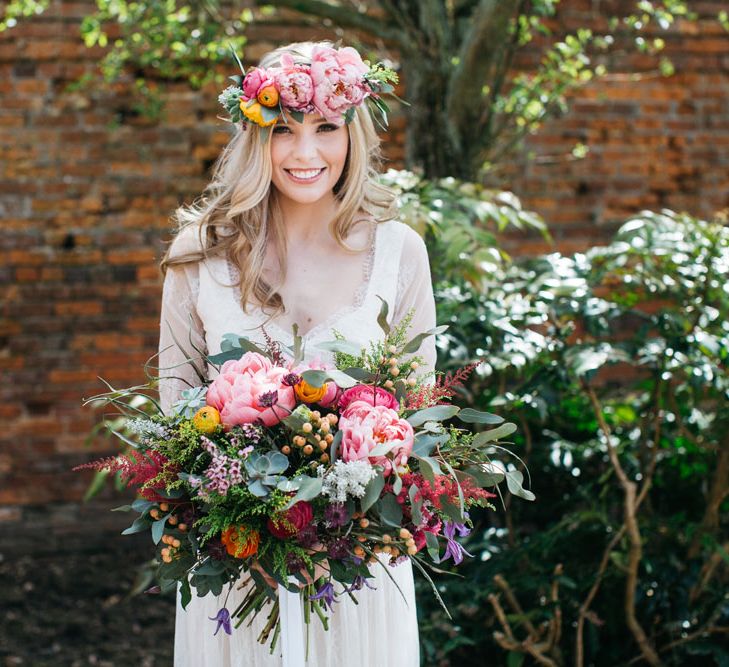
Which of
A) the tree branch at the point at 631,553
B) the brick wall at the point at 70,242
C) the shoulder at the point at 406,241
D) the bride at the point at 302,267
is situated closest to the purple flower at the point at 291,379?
the bride at the point at 302,267

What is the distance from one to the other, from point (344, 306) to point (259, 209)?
32cm

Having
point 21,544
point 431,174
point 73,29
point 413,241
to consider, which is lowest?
point 21,544

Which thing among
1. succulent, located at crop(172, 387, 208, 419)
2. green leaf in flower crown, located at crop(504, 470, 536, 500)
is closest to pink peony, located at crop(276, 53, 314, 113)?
succulent, located at crop(172, 387, 208, 419)

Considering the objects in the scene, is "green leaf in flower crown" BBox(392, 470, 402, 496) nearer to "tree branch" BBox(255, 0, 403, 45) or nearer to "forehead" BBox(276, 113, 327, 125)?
"forehead" BBox(276, 113, 327, 125)

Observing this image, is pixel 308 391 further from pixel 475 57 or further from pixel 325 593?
pixel 475 57

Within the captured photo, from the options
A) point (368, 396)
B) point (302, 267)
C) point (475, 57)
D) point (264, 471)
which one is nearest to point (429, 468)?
point (368, 396)

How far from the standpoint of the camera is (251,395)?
170cm

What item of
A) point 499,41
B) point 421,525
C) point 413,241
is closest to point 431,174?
point 499,41

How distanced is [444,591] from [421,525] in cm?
148

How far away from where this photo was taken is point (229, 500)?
65.7 inches

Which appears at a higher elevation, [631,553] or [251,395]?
[251,395]

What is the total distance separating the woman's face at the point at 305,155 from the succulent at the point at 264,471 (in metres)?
0.75

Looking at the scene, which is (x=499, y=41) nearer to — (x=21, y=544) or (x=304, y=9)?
(x=304, y=9)

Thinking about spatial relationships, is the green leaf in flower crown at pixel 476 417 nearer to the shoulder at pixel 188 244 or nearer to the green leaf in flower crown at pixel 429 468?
the green leaf in flower crown at pixel 429 468
